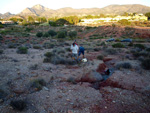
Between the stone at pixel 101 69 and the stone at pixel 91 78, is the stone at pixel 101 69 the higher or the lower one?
the lower one

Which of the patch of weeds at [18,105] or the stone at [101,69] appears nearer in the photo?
the patch of weeds at [18,105]

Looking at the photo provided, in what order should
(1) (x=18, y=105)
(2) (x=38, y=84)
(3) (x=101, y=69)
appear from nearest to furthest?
(1) (x=18, y=105) → (2) (x=38, y=84) → (3) (x=101, y=69)

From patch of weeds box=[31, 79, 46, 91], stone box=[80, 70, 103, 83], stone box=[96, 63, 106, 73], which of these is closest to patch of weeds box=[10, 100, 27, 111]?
patch of weeds box=[31, 79, 46, 91]

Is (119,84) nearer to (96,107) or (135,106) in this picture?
(135,106)

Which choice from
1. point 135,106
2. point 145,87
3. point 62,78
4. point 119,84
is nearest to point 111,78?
point 119,84

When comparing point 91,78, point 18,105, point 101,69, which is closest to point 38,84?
point 18,105

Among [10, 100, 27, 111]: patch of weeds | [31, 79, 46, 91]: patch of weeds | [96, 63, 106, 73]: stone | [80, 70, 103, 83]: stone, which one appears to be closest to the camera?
[10, 100, 27, 111]: patch of weeds

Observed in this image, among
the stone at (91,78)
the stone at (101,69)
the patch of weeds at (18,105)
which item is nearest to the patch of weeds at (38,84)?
the patch of weeds at (18,105)

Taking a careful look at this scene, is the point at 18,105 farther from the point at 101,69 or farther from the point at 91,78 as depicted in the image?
the point at 101,69

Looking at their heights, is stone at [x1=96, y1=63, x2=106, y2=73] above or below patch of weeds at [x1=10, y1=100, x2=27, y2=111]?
below

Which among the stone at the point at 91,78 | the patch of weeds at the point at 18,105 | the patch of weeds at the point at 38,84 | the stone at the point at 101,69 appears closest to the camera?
the patch of weeds at the point at 18,105

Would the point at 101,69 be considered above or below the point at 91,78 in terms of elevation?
below

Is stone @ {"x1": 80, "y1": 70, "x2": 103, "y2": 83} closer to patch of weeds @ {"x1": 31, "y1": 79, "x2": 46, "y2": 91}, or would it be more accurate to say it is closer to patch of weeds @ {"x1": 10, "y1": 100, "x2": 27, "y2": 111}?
patch of weeds @ {"x1": 31, "y1": 79, "x2": 46, "y2": 91}

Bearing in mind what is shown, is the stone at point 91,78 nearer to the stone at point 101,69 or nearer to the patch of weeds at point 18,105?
the stone at point 101,69
